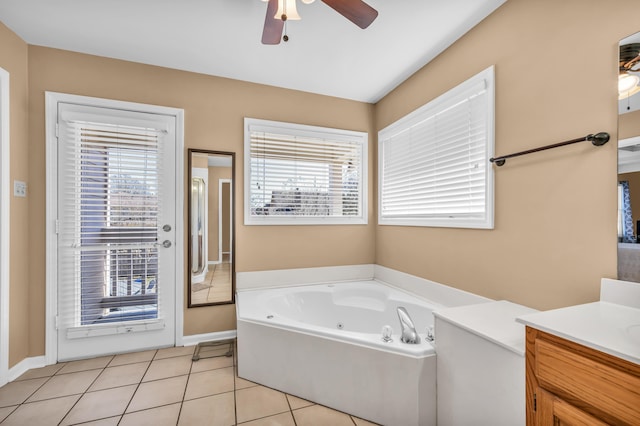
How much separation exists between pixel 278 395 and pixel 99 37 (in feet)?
9.51

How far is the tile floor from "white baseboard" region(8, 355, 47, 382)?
0.14 ft

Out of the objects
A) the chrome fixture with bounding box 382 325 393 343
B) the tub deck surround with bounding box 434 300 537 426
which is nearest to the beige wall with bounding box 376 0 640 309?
the tub deck surround with bounding box 434 300 537 426

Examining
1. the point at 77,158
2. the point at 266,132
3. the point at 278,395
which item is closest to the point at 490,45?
the point at 266,132

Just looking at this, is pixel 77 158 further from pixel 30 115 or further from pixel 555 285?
pixel 555 285

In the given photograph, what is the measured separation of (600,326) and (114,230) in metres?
3.05

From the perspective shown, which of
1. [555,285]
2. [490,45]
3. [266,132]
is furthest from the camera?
A: [266,132]

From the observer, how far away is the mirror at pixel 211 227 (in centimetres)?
254

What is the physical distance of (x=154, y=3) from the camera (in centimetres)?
174

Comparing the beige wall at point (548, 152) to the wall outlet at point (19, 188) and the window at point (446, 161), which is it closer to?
the window at point (446, 161)

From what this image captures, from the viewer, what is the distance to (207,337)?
100 inches

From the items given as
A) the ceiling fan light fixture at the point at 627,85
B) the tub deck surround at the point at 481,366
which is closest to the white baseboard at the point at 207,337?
the tub deck surround at the point at 481,366

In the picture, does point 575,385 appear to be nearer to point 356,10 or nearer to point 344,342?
point 344,342

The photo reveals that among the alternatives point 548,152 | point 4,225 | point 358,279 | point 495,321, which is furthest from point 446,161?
point 4,225

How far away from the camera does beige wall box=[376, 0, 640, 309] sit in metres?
1.26
